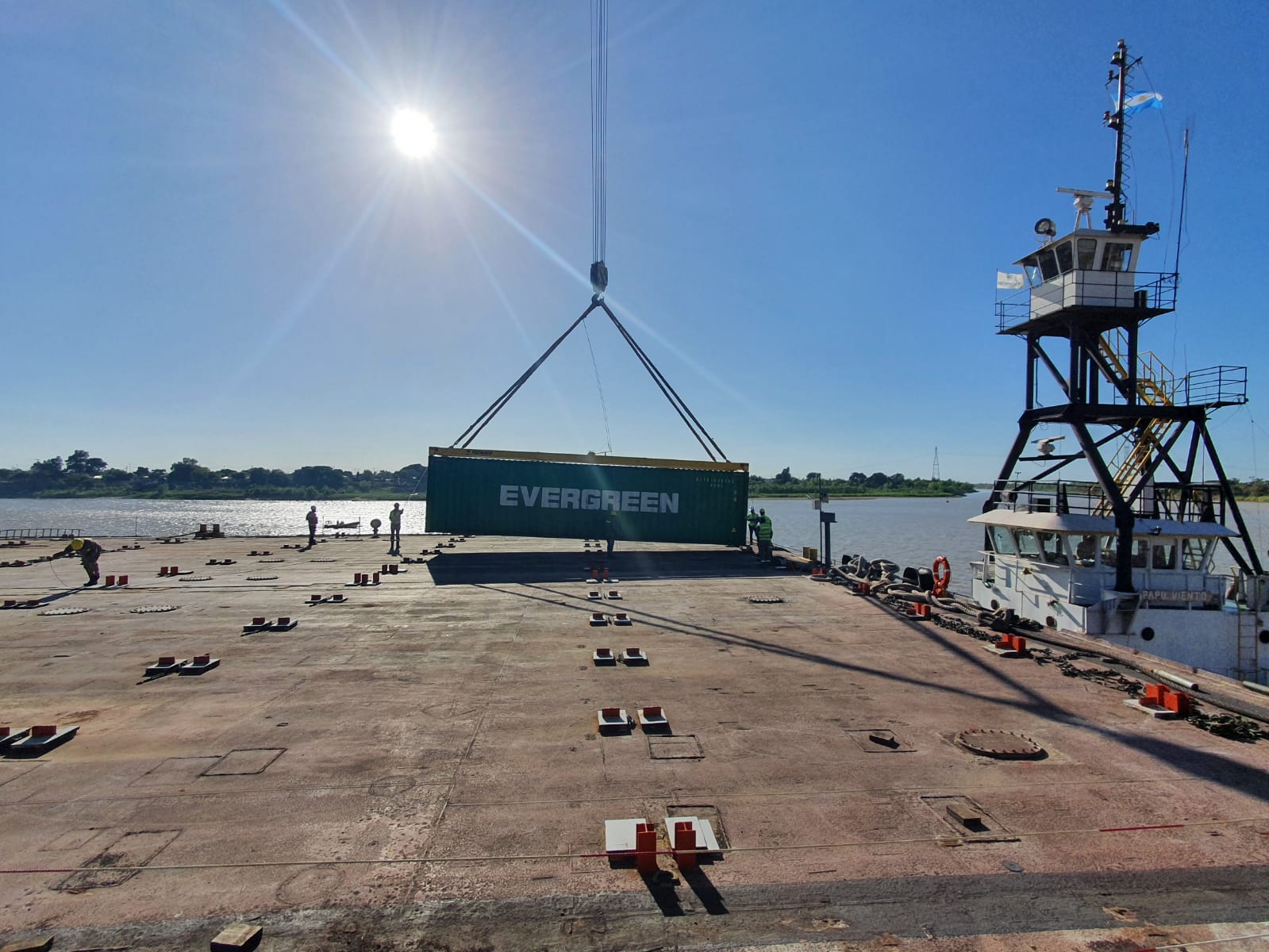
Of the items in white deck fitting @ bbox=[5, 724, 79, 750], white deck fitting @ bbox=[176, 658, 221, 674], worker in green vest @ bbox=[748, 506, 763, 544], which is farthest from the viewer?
worker in green vest @ bbox=[748, 506, 763, 544]

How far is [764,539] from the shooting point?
26.9m

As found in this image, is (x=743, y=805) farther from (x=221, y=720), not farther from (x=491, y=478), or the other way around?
(x=491, y=478)

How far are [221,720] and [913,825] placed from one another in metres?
8.16

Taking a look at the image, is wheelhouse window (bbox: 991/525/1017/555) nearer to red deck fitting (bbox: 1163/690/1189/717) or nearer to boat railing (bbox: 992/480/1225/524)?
boat railing (bbox: 992/480/1225/524)

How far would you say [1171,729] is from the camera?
800 cm

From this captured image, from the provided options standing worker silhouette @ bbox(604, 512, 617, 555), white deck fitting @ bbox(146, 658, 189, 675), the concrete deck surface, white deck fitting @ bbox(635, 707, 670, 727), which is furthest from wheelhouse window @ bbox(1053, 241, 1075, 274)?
white deck fitting @ bbox(146, 658, 189, 675)

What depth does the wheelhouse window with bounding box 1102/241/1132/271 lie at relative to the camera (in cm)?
1978

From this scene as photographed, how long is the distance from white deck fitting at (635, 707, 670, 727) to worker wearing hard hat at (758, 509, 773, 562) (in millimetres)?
18732

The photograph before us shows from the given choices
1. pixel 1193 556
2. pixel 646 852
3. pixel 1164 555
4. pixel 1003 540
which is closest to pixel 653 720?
pixel 646 852

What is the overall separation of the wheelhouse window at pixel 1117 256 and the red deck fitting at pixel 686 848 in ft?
72.9

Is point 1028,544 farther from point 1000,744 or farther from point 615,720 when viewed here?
point 615,720

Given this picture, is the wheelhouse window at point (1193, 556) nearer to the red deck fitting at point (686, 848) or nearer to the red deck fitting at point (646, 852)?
the red deck fitting at point (686, 848)

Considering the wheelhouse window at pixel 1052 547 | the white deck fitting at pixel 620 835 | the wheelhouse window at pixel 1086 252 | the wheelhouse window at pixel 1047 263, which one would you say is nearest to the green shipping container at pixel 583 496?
the wheelhouse window at pixel 1052 547

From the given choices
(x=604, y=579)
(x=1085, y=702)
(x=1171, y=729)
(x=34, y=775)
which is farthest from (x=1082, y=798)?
(x=604, y=579)
